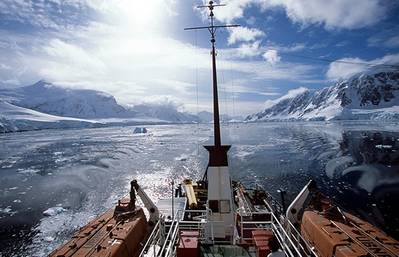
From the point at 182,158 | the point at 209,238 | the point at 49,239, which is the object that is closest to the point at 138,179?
the point at 182,158

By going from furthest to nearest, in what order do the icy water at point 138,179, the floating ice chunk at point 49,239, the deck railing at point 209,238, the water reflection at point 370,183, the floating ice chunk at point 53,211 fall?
the floating ice chunk at point 53,211
the water reflection at point 370,183
the icy water at point 138,179
the floating ice chunk at point 49,239
the deck railing at point 209,238

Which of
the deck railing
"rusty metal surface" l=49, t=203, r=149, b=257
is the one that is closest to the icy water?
"rusty metal surface" l=49, t=203, r=149, b=257

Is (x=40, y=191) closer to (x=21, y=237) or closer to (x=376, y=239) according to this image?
(x=21, y=237)

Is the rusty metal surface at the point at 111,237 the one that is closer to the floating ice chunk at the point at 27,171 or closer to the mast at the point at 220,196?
the mast at the point at 220,196

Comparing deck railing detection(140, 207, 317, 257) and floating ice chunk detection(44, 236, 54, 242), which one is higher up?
deck railing detection(140, 207, 317, 257)

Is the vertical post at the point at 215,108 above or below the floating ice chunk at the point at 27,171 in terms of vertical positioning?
A: above

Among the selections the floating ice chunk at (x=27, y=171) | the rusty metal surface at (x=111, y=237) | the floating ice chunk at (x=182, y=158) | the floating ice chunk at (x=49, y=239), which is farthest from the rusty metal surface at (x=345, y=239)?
the floating ice chunk at (x=27, y=171)

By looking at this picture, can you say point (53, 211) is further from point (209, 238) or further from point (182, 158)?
point (182, 158)

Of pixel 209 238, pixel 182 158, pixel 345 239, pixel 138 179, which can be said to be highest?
pixel 345 239

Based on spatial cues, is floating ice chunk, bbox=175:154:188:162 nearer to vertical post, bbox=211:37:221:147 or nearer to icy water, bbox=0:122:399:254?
icy water, bbox=0:122:399:254

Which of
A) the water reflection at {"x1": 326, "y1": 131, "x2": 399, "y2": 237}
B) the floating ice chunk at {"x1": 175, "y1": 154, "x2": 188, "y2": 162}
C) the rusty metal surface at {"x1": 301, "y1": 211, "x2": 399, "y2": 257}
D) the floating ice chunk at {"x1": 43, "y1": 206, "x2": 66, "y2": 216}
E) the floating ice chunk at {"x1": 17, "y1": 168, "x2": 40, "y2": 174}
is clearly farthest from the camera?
the floating ice chunk at {"x1": 175, "y1": 154, "x2": 188, "y2": 162}

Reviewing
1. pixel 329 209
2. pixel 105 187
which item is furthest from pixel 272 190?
pixel 329 209

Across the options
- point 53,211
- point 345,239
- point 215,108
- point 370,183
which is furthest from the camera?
point 370,183

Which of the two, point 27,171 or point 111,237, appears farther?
point 27,171
